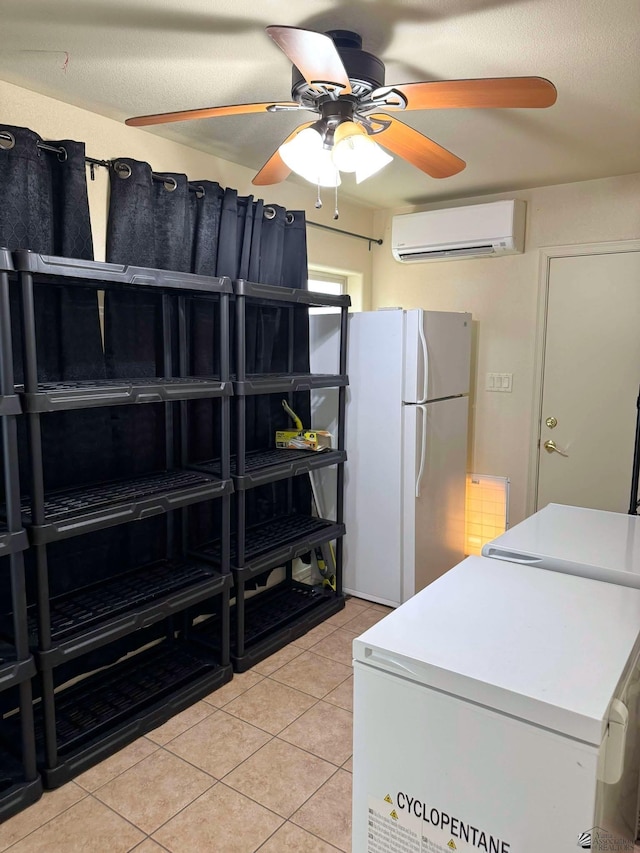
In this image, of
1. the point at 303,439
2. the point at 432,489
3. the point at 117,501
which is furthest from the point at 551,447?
the point at 117,501

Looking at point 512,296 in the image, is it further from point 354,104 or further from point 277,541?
point 354,104

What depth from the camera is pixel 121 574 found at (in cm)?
258

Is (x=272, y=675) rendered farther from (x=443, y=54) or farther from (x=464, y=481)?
(x=443, y=54)

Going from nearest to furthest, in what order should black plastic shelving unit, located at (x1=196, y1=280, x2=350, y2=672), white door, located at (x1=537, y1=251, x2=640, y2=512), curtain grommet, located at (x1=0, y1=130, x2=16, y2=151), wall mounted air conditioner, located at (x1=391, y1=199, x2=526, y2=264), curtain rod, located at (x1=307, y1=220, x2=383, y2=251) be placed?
curtain grommet, located at (x1=0, y1=130, x2=16, y2=151) → black plastic shelving unit, located at (x1=196, y1=280, x2=350, y2=672) → white door, located at (x1=537, y1=251, x2=640, y2=512) → wall mounted air conditioner, located at (x1=391, y1=199, x2=526, y2=264) → curtain rod, located at (x1=307, y1=220, x2=383, y2=251)

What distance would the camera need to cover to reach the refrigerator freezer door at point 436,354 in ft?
10.5

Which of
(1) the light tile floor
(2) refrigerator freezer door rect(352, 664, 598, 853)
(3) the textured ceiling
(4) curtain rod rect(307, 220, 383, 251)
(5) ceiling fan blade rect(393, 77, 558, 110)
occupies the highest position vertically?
(3) the textured ceiling

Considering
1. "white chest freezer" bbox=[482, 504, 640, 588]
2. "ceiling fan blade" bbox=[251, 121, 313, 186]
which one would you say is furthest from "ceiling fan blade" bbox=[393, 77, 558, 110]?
"white chest freezer" bbox=[482, 504, 640, 588]

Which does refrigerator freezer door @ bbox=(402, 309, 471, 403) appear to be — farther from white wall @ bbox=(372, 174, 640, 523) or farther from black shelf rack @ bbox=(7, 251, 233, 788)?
black shelf rack @ bbox=(7, 251, 233, 788)

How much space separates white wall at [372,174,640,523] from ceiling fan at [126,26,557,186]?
5.70 ft

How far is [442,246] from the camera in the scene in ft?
12.4

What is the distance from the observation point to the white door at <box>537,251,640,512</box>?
11.3 feet

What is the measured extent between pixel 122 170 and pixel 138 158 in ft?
0.72

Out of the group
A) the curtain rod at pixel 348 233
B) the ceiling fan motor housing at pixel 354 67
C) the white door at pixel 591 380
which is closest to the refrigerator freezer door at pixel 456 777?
the ceiling fan motor housing at pixel 354 67

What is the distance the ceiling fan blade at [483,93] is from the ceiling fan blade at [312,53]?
22 cm
